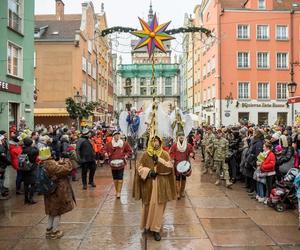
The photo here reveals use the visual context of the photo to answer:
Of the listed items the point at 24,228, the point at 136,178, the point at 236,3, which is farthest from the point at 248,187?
the point at 236,3

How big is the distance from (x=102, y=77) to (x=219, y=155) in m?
42.4

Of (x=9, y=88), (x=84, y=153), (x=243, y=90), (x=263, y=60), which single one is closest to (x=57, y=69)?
(x=9, y=88)

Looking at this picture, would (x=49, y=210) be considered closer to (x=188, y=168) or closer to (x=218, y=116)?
(x=188, y=168)

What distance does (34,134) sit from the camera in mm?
12648

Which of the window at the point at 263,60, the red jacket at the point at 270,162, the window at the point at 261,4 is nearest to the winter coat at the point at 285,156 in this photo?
the red jacket at the point at 270,162

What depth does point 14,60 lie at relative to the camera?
21453mm

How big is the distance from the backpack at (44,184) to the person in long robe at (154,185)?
4.61 feet

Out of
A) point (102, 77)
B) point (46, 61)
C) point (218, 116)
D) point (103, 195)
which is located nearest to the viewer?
point (103, 195)

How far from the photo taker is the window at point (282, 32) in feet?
132

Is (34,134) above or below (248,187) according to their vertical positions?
above

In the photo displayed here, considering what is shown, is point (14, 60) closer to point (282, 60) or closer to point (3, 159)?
point (3, 159)

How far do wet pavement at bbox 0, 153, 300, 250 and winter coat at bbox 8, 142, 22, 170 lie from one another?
0.85 meters

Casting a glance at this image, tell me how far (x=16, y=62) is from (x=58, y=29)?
17.0 metres

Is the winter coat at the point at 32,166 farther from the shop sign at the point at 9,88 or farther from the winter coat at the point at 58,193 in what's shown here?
the shop sign at the point at 9,88
